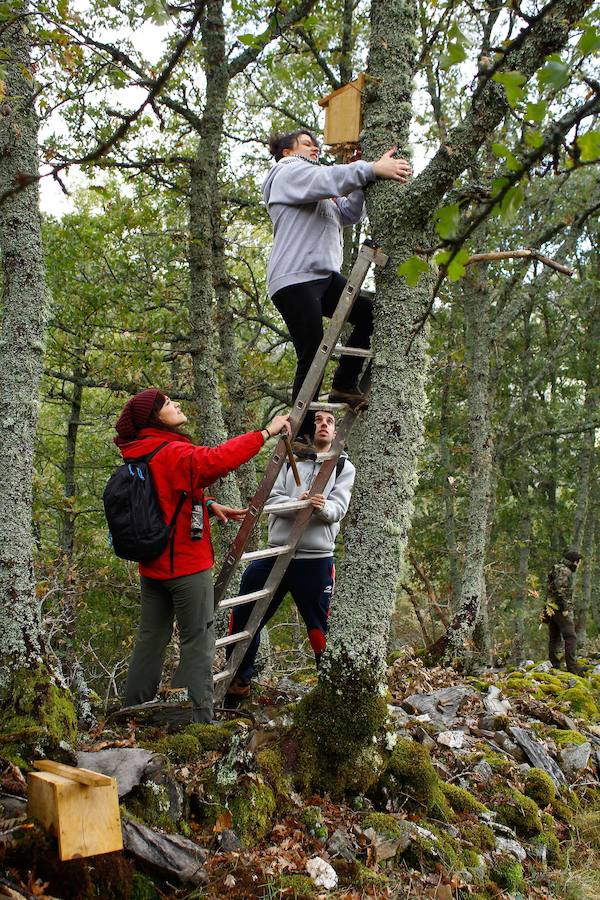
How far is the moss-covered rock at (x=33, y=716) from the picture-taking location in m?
2.97

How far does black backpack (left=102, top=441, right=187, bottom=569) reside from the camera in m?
3.88

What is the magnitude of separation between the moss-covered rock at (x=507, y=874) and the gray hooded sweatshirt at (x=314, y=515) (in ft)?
6.97

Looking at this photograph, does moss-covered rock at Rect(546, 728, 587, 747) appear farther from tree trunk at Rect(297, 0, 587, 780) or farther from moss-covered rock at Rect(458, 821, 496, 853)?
tree trunk at Rect(297, 0, 587, 780)

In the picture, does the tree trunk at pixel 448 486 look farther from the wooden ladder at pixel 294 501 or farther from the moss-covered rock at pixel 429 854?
the moss-covered rock at pixel 429 854

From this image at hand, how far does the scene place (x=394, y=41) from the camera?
392 centimetres

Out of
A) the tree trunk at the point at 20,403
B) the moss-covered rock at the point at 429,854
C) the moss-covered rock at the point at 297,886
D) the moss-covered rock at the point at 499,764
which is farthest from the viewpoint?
the moss-covered rock at the point at 499,764

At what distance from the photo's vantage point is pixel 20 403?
3.53 meters

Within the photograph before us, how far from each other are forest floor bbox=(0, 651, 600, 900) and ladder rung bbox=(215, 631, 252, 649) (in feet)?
1.47

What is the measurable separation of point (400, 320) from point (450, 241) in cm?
201

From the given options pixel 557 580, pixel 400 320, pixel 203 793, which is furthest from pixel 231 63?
pixel 557 580

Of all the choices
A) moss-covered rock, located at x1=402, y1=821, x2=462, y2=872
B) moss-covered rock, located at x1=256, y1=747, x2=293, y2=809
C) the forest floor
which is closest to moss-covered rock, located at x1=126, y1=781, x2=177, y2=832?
the forest floor

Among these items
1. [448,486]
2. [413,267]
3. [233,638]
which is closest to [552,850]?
[233,638]

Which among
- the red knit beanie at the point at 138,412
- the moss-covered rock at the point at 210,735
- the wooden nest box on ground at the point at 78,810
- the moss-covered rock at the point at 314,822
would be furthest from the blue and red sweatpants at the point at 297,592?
the wooden nest box on ground at the point at 78,810

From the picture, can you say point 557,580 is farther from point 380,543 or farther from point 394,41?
point 394,41
